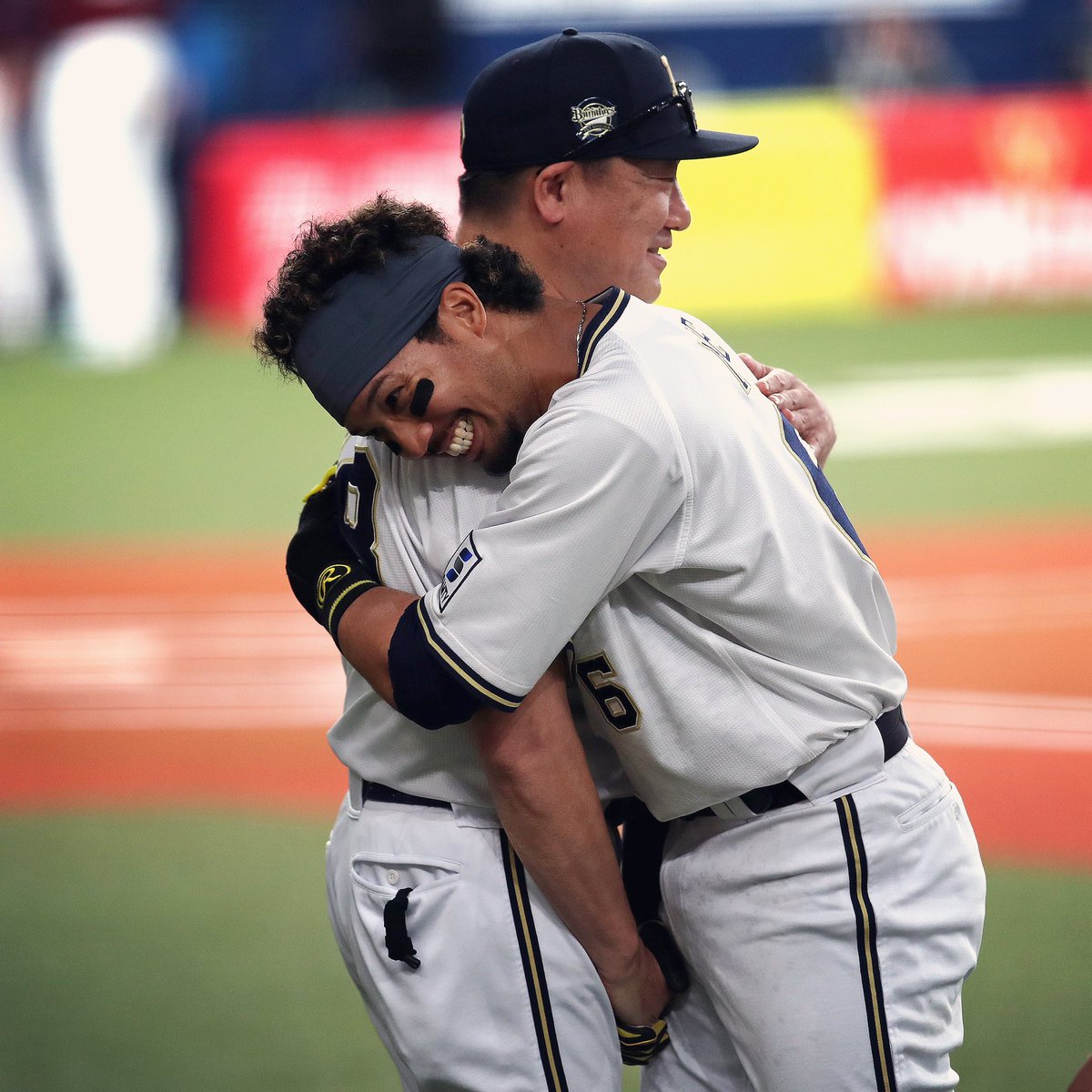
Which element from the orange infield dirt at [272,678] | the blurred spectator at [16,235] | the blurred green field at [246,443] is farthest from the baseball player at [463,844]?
the blurred spectator at [16,235]

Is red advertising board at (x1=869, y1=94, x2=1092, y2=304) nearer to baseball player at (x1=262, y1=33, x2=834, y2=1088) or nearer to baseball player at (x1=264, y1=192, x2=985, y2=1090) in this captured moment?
baseball player at (x1=262, y1=33, x2=834, y2=1088)

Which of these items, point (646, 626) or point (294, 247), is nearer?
point (646, 626)

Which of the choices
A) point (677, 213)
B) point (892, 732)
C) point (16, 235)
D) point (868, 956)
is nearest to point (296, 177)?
point (16, 235)

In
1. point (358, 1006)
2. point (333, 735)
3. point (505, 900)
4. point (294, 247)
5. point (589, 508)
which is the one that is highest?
point (294, 247)

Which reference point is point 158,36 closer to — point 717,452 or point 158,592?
point 158,592

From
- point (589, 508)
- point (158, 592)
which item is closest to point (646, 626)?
point (589, 508)

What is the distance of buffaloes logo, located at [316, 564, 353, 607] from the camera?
8.14 ft

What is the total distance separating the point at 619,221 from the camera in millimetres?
2756

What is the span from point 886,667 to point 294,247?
1239 mm

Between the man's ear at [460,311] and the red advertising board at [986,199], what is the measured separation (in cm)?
1438

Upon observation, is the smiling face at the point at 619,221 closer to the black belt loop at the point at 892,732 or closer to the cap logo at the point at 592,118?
the cap logo at the point at 592,118

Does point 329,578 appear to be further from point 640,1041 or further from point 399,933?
point 640,1041

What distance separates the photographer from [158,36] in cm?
1820

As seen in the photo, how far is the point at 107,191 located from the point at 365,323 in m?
15.1
